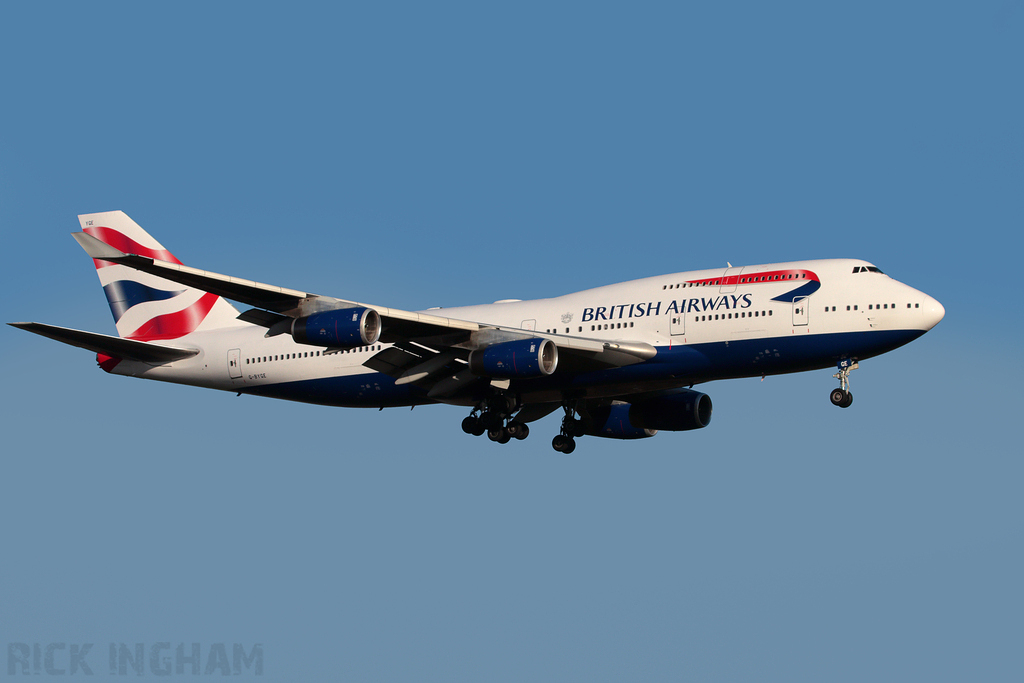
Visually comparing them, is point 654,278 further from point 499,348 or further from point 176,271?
point 176,271

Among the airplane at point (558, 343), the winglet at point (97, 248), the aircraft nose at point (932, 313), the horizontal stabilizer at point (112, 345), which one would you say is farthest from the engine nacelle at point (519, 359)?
the horizontal stabilizer at point (112, 345)

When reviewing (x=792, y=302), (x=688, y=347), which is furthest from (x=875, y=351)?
(x=688, y=347)

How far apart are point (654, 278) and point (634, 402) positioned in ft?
23.8

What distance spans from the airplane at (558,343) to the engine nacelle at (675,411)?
2.2 inches

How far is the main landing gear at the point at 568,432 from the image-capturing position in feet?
159

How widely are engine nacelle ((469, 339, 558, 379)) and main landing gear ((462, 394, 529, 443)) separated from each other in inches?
149

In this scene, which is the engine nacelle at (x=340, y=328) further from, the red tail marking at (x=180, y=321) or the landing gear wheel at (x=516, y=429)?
the red tail marking at (x=180, y=321)

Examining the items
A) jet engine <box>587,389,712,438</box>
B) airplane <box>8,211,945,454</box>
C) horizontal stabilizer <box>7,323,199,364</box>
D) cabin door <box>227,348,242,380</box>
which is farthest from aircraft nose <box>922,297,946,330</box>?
horizontal stabilizer <box>7,323,199,364</box>

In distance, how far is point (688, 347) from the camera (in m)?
40.8

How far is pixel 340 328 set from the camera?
37.6m

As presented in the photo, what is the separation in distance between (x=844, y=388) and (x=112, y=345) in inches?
1045

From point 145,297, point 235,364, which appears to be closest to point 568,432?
point 235,364

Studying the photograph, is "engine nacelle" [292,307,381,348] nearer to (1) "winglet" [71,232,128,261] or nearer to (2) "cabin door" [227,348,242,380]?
(1) "winglet" [71,232,128,261]

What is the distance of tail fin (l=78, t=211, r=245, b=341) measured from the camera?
51125 mm
